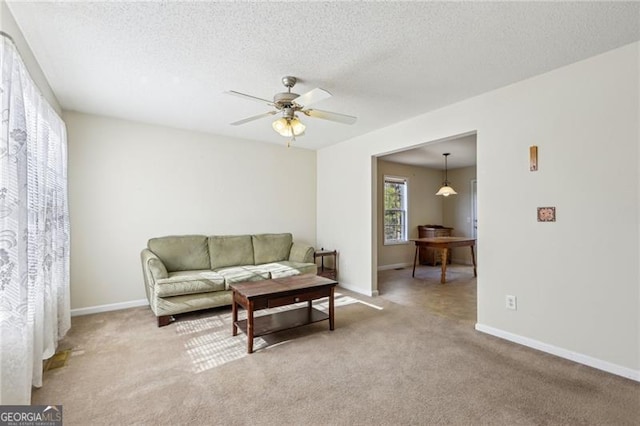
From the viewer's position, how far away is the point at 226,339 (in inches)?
113

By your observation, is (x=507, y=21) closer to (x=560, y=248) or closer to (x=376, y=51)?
(x=376, y=51)

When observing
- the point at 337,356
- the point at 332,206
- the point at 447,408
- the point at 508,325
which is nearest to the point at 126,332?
the point at 337,356

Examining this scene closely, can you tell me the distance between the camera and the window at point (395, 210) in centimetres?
688

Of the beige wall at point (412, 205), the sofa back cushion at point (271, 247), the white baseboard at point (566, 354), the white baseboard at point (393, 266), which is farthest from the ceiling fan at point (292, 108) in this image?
the white baseboard at point (393, 266)

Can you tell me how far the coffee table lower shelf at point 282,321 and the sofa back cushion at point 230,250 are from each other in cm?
131

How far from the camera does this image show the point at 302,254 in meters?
4.67

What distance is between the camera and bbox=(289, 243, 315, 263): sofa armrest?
15.2 feet

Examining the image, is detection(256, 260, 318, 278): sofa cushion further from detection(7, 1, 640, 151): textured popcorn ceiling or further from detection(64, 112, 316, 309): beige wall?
detection(7, 1, 640, 151): textured popcorn ceiling

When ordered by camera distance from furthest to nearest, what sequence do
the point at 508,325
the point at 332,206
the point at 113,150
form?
the point at 332,206
the point at 113,150
the point at 508,325

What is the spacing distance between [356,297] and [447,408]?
2517 millimetres

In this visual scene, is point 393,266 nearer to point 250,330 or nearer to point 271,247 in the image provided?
point 271,247

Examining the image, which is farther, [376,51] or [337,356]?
[337,356]

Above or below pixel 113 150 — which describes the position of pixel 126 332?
below

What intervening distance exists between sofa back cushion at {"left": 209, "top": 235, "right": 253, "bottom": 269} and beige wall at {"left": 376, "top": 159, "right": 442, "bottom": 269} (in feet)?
10.4
